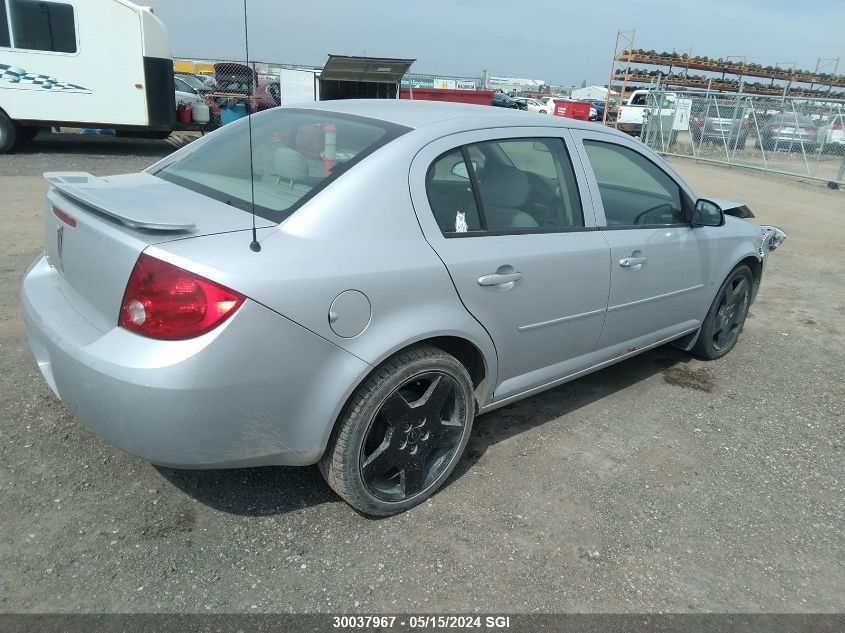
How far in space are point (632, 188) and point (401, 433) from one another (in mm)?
2178

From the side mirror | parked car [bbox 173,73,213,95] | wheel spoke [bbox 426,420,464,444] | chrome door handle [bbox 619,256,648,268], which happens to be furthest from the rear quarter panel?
parked car [bbox 173,73,213,95]

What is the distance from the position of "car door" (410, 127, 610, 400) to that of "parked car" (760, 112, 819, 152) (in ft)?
50.8

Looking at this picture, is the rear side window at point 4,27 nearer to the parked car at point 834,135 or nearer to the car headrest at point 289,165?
the car headrest at point 289,165

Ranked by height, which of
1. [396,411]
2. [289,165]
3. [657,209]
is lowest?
[396,411]

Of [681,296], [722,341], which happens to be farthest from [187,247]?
[722,341]

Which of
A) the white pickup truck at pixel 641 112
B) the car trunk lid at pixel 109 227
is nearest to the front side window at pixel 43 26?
the car trunk lid at pixel 109 227

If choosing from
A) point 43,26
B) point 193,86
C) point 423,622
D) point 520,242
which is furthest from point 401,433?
point 193,86

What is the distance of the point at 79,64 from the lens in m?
11.3

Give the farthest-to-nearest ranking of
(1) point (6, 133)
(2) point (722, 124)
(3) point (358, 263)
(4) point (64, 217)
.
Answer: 1. (2) point (722, 124)
2. (1) point (6, 133)
3. (4) point (64, 217)
4. (3) point (358, 263)

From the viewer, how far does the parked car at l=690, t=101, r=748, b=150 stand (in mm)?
17562

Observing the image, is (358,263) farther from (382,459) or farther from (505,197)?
(505,197)

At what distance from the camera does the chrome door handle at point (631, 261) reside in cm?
336

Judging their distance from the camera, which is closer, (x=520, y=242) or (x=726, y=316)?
(x=520, y=242)

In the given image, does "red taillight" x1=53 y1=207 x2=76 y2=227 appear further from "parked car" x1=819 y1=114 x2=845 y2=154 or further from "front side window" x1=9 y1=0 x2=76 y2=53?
"parked car" x1=819 y1=114 x2=845 y2=154
